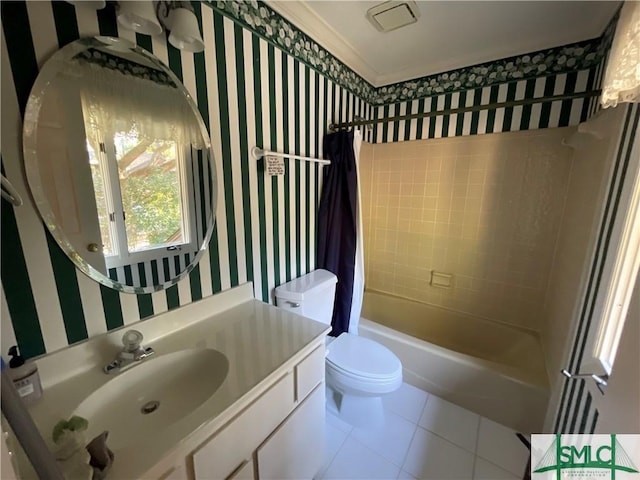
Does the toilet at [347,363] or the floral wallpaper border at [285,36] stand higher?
the floral wallpaper border at [285,36]

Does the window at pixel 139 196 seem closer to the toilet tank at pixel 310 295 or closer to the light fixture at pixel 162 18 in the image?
the light fixture at pixel 162 18

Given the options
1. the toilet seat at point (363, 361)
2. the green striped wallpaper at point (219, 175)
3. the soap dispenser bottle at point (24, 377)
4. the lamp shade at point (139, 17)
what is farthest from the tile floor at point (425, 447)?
the lamp shade at point (139, 17)

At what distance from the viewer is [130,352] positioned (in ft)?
2.93

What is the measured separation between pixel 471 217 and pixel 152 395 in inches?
88.9

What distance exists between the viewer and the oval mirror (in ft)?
2.58

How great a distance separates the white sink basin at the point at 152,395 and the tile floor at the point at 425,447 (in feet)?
2.91

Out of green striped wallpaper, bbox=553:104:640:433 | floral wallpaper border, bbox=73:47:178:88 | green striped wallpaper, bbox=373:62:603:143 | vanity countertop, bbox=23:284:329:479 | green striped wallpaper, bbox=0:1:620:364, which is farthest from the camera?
green striped wallpaper, bbox=373:62:603:143

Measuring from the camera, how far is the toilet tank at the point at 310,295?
149 centimetres

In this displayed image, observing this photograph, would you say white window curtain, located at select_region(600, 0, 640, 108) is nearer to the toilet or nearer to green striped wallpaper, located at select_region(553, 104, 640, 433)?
green striped wallpaper, located at select_region(553, 104, 640, 433)

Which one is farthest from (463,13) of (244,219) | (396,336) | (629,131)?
(396,336)

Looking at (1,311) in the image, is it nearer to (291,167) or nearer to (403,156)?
(291,167)

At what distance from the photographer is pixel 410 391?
186cm

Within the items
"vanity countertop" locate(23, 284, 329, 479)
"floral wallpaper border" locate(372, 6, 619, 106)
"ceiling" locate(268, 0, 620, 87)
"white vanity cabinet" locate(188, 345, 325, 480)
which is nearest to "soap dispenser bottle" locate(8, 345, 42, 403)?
"vanity countertop" locate(23, 284, 329, 479)
